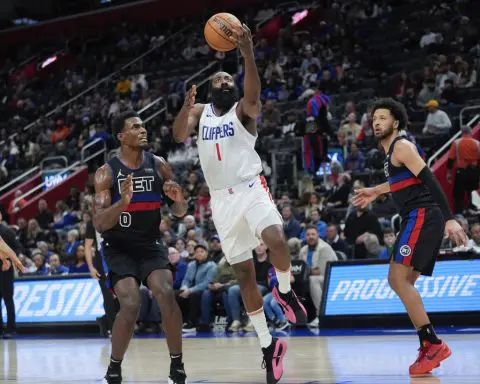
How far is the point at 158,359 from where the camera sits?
9.86 meters

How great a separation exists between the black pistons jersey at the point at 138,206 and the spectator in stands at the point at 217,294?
7093 mm

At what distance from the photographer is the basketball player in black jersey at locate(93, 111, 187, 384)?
22.7 ft

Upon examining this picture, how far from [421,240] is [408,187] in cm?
48

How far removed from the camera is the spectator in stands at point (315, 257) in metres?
13.6

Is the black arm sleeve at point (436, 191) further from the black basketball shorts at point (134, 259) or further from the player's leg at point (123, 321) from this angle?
the player's leg at point (123, 321)

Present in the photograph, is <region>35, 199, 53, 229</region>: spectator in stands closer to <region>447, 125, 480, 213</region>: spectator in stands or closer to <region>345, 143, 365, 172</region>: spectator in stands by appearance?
<region>345, 143, 365, 172</region>: spectator in stands

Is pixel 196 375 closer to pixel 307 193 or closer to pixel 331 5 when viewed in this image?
pixel 307 193

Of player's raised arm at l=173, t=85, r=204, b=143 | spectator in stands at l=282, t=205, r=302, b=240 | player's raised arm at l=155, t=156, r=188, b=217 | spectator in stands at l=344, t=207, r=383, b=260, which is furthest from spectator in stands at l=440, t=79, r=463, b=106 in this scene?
player's raised arm at l=155, t=156, r=188, b=217

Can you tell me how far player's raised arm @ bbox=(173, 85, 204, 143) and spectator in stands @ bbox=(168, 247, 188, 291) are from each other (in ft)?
24.1

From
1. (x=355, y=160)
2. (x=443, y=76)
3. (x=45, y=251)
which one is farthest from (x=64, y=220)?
(x=443, y=76)

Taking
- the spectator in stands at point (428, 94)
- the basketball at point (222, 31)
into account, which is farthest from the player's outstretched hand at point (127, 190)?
the spectator in stands at point (428, 94)

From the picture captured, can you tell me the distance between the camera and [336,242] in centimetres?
1476

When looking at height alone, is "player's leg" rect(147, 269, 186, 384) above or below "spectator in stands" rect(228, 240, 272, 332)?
above

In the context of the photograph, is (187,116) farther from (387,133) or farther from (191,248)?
(191,248)
